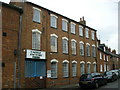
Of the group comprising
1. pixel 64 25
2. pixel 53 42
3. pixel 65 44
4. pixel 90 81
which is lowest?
pixel 90 81

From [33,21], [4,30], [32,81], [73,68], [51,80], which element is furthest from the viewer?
[73,68]

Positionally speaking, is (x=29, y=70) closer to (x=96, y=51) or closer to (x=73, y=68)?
(x=73, y=68)

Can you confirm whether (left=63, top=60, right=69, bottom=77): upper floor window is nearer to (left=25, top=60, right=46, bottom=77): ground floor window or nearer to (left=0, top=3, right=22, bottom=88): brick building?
(left=25, top=60, right=46, bottom=77): ground floor window

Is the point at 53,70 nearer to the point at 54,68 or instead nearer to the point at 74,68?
the point at 54,68

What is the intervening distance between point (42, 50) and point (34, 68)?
2.31 metres

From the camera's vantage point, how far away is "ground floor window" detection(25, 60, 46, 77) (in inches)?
669

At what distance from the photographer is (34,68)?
58.3 ft

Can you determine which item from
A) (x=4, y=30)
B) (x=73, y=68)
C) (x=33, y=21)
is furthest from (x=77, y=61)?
(x=4, y=30)

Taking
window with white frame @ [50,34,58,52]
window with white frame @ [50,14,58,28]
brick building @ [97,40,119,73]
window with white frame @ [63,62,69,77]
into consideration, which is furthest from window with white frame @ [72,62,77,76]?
brick building @ [97,40,119,73]

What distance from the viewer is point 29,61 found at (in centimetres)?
1727

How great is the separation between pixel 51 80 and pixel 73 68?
18.5 ft

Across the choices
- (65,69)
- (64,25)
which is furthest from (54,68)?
(64,25)

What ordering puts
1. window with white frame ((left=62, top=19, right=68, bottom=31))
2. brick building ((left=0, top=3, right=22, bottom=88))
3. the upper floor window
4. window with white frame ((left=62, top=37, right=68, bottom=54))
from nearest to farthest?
brick building ((left=0, top=3, right=22, bottom=88)) < the upper floor window < window with white frame ((left=62, top=37, right=68, bottom=54)) < window with white frame ((left=62, top=19, right=68, bottom=31))

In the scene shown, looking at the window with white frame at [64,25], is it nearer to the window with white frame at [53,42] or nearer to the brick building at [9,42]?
the window with white frame at [53,42]
